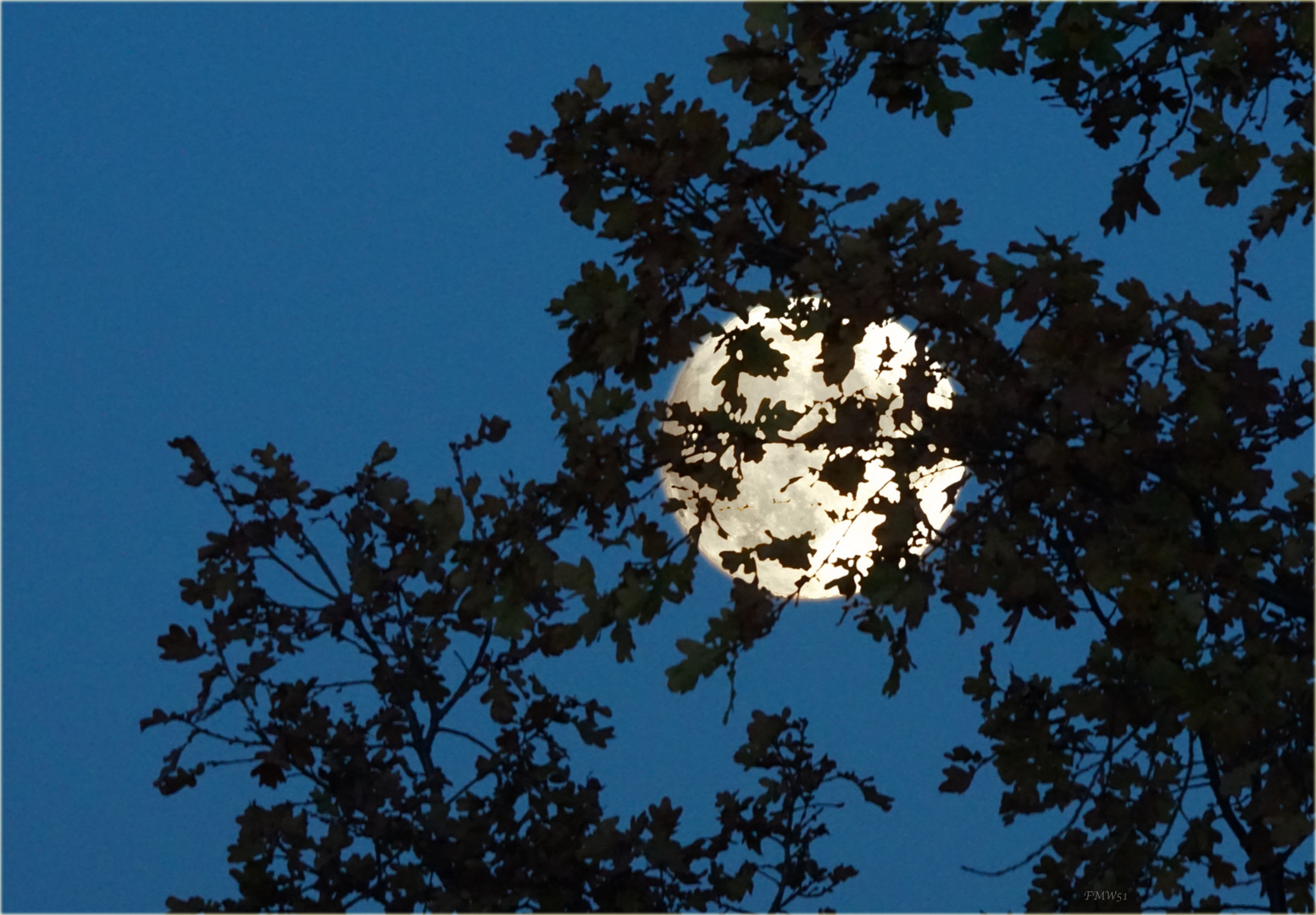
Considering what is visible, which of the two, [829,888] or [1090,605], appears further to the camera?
[829,888]

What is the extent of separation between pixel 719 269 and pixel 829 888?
13.0 feet

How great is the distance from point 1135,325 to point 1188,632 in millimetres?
920

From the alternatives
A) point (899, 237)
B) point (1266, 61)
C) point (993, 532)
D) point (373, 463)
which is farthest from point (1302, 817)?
point (373, 463)

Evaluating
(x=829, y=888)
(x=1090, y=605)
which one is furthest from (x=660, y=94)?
(x=829, y=888)

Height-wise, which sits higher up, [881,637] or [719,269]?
[719,269]

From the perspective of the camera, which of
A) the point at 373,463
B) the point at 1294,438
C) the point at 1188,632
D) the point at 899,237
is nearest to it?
the point at 1188,632

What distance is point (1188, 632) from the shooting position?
14.9 ft

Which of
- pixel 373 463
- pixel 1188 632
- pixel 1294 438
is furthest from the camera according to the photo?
pixel 373 463

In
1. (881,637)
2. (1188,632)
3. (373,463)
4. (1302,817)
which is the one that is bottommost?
(1302,817)

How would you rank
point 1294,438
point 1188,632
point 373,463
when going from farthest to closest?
point 373,463 → point 1294,438 → point 1188,632

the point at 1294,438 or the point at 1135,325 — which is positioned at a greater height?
the point at 1294,438

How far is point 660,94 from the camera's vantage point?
510 cm

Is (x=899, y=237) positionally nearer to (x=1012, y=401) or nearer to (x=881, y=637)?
(x=1012, y=401)

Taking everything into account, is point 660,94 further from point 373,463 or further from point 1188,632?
point 373,463
